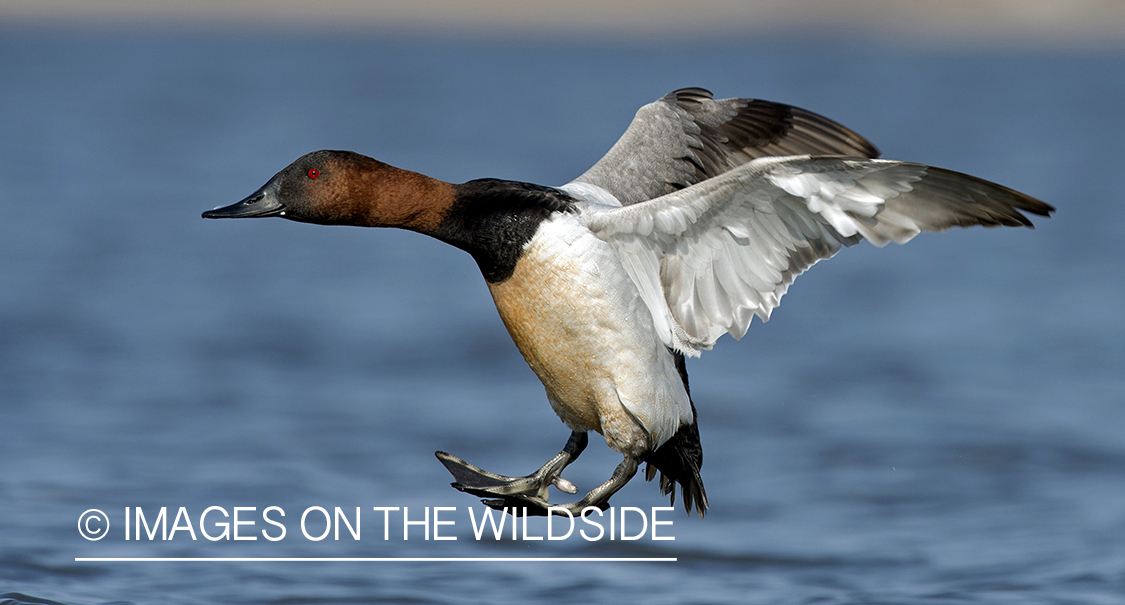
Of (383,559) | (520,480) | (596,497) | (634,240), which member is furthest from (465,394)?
(634,240)

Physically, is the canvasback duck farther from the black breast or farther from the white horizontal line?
the white horizontal line

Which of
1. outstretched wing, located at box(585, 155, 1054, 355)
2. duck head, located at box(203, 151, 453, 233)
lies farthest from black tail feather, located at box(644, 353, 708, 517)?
duck head, located at box(203, 151, 453, 233)

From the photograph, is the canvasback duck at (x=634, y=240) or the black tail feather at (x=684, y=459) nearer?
the canvasback duck at (x=634, y=240)

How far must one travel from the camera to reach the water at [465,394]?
25.6ft

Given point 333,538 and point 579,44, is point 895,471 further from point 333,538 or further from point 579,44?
point 579,44

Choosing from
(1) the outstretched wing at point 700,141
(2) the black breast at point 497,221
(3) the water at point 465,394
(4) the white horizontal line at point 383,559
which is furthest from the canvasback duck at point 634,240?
(3) the water at point 465,394

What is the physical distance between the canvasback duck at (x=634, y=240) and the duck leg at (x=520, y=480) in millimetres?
18

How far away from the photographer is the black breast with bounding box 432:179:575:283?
5.24 m

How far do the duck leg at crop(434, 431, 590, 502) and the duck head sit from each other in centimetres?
125

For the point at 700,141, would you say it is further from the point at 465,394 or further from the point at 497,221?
the point at 465,394

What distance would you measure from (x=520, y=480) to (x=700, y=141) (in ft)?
6.70

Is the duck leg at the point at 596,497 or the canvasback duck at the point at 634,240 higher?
the canvasback duck at the point at 634,240

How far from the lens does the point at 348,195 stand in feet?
17.1

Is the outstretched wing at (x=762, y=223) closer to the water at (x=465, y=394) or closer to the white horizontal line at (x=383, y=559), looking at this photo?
the water at (x=465, y=394)
